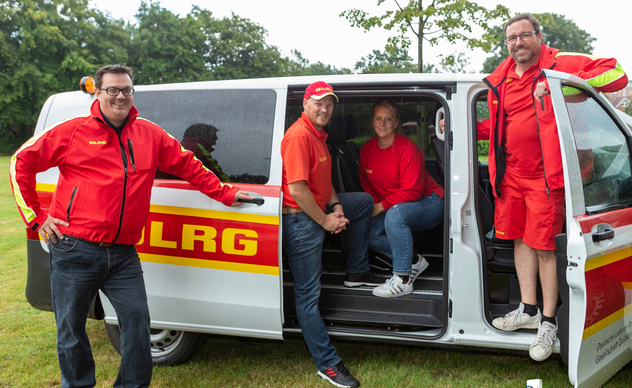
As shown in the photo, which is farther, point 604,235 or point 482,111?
point 482,111

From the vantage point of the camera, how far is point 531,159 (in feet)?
8.27

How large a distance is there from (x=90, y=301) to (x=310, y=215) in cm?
126

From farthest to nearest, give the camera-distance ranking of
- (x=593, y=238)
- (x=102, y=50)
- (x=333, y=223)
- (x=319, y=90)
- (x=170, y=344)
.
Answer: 1. (x=102, y=50)
2. (x=170, y=344)
3. (x=333, y=223)
4. (x=319, y=90)
5. (x=593, y=238)

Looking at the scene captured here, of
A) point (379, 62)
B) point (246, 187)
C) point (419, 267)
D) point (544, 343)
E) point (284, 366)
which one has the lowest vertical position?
point (284, 366)

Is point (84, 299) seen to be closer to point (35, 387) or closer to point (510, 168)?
point (35, 387)

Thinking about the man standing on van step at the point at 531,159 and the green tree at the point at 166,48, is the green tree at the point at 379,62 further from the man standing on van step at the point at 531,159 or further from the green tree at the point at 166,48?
the man standing on van step at the point at 531,159

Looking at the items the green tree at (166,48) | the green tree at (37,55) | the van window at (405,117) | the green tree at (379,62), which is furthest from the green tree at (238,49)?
the van window at (405,117)

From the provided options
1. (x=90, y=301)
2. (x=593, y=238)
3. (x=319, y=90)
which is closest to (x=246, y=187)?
(x=319, y=90)

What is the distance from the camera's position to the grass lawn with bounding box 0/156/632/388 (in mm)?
2867

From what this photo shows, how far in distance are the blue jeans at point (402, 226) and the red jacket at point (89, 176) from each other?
1.62m

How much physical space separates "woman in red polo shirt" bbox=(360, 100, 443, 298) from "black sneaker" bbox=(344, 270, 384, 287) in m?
0.22

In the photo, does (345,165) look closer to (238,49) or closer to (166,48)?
(166,48)

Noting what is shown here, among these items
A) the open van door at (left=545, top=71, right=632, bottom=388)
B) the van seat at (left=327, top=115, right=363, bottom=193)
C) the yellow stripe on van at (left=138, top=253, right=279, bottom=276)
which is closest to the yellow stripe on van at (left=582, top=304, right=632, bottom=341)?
the open van door at (left=545, top=71, right=632, bottom=388)

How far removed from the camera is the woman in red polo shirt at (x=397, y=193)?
3.18 meters
